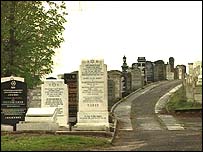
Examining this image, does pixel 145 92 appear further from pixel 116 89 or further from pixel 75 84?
pixel 75 84

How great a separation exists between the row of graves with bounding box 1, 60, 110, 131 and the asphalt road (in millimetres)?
1475

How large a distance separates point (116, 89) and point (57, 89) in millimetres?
13680

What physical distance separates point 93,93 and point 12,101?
351 centimetres

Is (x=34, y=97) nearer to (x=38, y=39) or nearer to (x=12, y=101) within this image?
(x=38, y=39)

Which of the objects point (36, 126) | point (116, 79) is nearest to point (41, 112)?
point (36, 126)

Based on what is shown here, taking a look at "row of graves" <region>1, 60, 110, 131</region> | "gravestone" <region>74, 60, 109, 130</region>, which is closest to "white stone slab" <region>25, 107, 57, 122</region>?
"row of graves" <region>1, 60, 110, 131</region>

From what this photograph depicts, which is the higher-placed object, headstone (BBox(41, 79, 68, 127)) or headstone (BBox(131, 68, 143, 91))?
headstone (BBox(131, 68, 143, 91))

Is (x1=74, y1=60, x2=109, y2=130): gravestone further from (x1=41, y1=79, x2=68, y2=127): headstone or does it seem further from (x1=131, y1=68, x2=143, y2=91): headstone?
(x1=131, y1=68, x2=143, y2=91): headstone

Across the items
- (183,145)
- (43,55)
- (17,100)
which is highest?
(43,55)

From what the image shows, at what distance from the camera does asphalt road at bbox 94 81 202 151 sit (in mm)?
13703

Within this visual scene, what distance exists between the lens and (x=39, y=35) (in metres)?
25.5

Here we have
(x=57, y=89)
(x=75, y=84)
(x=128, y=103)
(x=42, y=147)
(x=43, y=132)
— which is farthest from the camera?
(x=128, y=103)

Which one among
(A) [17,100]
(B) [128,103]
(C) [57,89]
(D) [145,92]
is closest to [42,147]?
(A) [17,100]

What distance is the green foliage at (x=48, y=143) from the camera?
12.8 meters
